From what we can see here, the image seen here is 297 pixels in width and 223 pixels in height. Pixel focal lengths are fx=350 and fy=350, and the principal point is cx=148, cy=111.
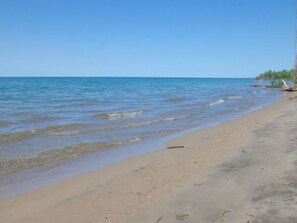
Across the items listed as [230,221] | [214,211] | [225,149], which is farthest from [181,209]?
[225,149]

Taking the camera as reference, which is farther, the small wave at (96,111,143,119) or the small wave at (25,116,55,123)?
the small wave at (96,111,143,119)

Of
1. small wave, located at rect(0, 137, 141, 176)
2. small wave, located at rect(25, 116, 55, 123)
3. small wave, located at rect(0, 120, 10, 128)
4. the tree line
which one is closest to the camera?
small wave, located at rect(0, 137, 141, 176)

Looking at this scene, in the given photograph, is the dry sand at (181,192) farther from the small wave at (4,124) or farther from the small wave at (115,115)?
the small wave at (115,115)

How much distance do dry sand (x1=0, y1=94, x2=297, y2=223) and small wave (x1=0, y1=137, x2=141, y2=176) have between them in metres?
1.81

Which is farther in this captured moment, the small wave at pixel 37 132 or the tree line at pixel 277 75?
the tree line at pixel 277 75

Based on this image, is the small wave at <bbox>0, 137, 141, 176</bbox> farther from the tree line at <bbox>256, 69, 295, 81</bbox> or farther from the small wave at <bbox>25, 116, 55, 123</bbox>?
the tree line at <bbox>256, 69, 295, 81</bbox>

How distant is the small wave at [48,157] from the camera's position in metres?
8.58

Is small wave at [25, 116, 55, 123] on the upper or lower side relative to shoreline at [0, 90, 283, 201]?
lower

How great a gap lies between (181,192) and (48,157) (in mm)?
5116

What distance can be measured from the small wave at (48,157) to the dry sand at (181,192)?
1.81 meters

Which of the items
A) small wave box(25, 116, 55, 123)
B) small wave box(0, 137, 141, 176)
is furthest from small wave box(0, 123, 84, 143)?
small wave box(0, 137, 141, 176)

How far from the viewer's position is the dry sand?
4.64 meters

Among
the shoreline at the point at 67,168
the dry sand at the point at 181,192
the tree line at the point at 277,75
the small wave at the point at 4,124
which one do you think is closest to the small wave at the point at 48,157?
the shoreline at the point at 67,168

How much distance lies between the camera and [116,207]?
5.43 meters
